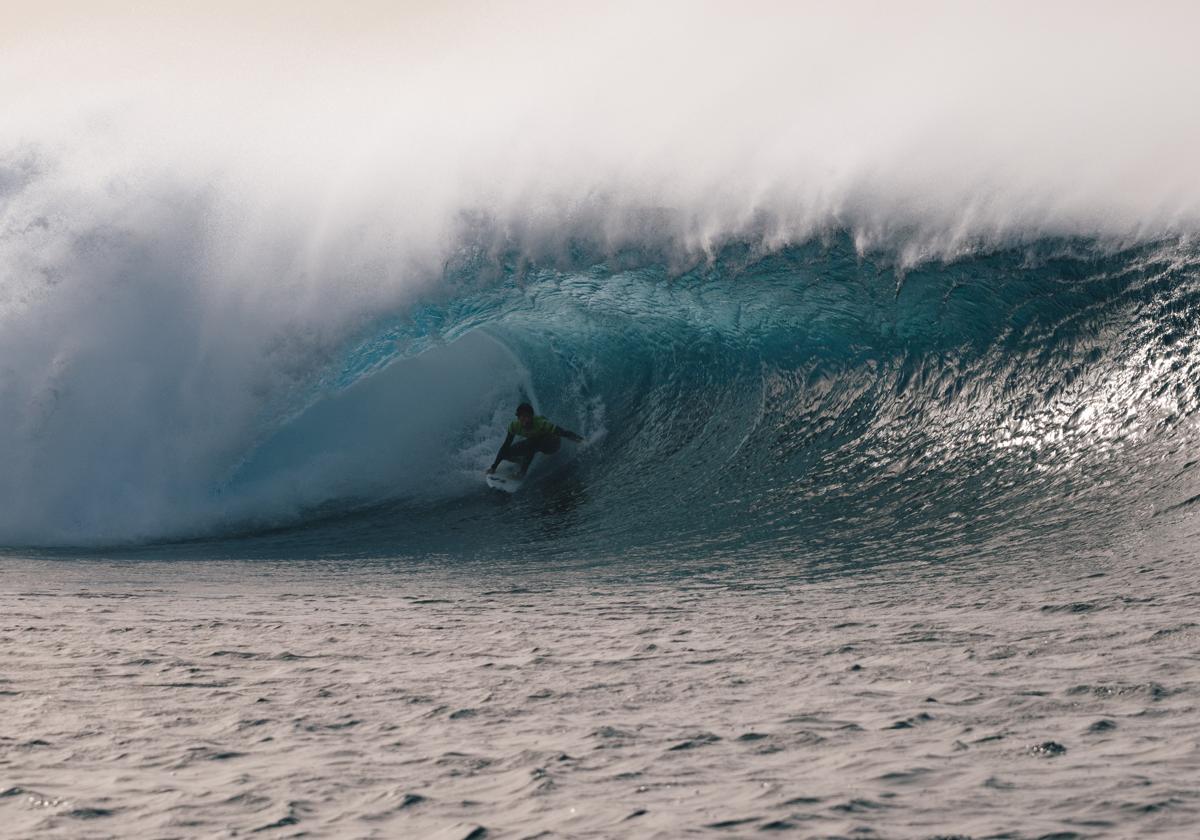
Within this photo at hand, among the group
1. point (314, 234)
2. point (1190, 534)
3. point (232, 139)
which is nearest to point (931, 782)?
point (1190, 534)

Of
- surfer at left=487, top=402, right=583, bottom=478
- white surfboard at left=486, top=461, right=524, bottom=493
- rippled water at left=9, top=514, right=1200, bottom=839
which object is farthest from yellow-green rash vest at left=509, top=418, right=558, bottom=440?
rippled water at left=9, top=514, right=1200, bottom=839

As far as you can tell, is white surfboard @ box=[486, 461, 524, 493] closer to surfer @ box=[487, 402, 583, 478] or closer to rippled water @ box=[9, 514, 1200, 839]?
surfer @ box=[487, 402, 583, 478]

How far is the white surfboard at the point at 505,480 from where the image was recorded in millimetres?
10141

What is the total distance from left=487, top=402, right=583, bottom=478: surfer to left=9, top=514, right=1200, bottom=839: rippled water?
3758 millimetres

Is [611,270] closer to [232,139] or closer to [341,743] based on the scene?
[232,139]

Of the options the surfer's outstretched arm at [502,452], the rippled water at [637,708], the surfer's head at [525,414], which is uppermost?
the surfer's head at [525,414]

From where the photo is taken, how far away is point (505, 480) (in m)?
10.2

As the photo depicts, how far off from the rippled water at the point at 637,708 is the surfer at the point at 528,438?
376cm

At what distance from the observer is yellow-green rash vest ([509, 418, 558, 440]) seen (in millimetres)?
10219

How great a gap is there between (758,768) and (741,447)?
21.4 feet

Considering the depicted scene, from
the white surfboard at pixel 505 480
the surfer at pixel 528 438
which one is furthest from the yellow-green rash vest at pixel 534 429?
Result: the white surfboard at pixel 505 480

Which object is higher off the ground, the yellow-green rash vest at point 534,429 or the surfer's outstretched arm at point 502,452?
the yellow-green rash vest at point 534,429

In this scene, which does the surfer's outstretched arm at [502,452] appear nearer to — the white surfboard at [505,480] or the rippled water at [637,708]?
the white surfboard at [505,480]

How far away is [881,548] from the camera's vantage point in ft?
23.1
